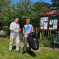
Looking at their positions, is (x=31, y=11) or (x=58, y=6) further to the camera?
(x=58, y=6)

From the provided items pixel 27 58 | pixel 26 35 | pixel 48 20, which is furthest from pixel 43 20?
pixel 27 58

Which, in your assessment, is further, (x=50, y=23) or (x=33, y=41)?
(x=50, y=23)

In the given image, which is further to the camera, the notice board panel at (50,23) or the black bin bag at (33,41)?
the notice board panel at (50,23)

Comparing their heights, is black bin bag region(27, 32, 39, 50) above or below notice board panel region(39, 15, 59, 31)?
below

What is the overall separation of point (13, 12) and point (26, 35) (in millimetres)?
4298

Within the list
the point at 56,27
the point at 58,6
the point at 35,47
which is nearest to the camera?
the point at 35,47

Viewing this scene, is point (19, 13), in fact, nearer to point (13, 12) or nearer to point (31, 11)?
point (13, 12)

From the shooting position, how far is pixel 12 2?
8.52 metres

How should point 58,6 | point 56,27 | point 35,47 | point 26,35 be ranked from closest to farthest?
1. point 35,47
2. point 26,35
3. point 56,27
4. point 58,6

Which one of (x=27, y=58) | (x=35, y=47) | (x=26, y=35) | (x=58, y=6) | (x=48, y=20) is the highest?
(x=58, y=6)

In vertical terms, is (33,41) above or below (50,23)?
below

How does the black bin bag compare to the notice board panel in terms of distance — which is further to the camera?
the notice board panel

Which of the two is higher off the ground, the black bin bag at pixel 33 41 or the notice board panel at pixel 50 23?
the notice board panel at pixel 50 23

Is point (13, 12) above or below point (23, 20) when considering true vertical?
above
